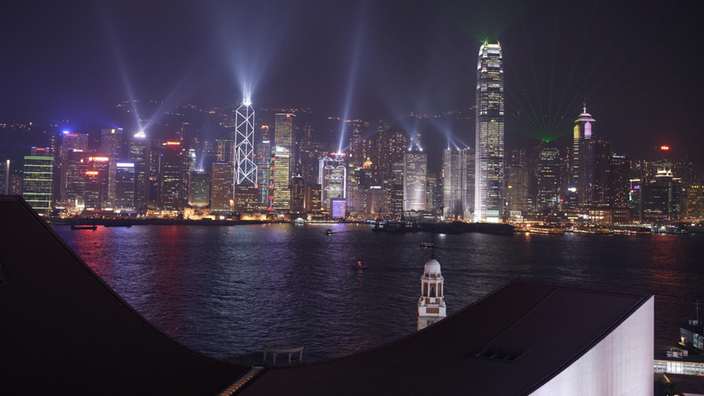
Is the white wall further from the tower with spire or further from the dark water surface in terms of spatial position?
the dark water surface

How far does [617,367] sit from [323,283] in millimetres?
50545

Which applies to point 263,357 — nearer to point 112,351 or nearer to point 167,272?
point 112,351

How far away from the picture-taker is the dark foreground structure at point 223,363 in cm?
1166

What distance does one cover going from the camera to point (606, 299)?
14367 mm

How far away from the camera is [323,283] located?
203ft

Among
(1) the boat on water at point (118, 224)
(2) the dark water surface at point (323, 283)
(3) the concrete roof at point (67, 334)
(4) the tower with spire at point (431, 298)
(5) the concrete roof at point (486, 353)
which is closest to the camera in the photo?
(3) the concrete roof at point (67, 334)

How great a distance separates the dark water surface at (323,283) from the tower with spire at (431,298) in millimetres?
15022

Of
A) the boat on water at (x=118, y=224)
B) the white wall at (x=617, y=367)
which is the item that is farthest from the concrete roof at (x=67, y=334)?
the boat on water at (x=118, y=224)

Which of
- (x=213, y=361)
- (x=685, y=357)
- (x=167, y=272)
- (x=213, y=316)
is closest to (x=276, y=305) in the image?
(x=213, y=316)

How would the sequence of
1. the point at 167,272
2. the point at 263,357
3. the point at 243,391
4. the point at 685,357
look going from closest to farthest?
the point at 243,391
the point at 263,357
the point at 685,357
the point at 167,272

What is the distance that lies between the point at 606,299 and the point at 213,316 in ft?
115

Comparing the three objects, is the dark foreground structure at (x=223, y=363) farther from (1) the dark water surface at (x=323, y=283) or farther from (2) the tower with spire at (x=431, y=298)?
(1) the dark water surface at (x=323, y=283)

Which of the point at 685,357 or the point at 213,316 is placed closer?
the point at 685,357

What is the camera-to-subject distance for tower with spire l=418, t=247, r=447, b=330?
19.2 metres
